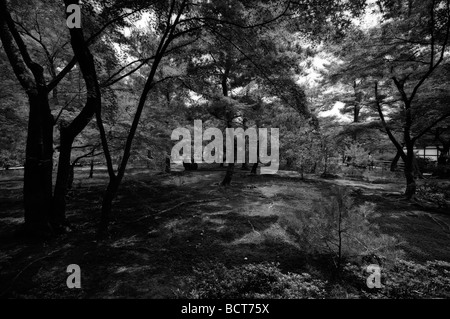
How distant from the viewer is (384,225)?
287 inches

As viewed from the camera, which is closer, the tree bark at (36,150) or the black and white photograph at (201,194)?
the black and white photograph at (201,194)

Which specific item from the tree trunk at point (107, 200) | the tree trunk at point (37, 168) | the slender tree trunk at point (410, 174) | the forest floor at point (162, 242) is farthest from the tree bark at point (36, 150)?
the slender tree trunk at point (410, 174)

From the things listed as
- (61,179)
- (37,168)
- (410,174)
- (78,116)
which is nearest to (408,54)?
(410,174)

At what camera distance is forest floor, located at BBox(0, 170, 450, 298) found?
12.7ft

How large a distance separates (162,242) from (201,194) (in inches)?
213

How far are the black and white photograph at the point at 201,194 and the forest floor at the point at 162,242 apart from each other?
42 mm

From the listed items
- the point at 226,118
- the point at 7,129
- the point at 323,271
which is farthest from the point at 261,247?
the point at 7,129

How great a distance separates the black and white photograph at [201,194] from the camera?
3.83m

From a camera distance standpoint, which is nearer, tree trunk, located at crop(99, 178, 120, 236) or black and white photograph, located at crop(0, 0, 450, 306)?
black and white photograph, located at crop(0, 0, 450, 306)

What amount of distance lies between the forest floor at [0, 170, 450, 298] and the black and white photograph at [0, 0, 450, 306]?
0.14 feet

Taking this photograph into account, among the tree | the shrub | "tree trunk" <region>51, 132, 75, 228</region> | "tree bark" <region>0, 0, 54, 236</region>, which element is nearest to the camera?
the shrub

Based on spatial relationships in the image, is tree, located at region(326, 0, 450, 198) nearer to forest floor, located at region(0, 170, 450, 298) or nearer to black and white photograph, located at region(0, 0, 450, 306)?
black and white photograph, located at region(0, 0, 450, 306)

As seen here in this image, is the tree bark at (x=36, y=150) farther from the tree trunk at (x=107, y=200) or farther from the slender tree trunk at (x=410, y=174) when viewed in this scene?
the slender tree trunk at (x=410, y=174)

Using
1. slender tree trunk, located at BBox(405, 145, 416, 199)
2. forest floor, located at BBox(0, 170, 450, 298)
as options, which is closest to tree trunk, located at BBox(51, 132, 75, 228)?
forest floor, located at BBox(0, 170, 450, 298)
